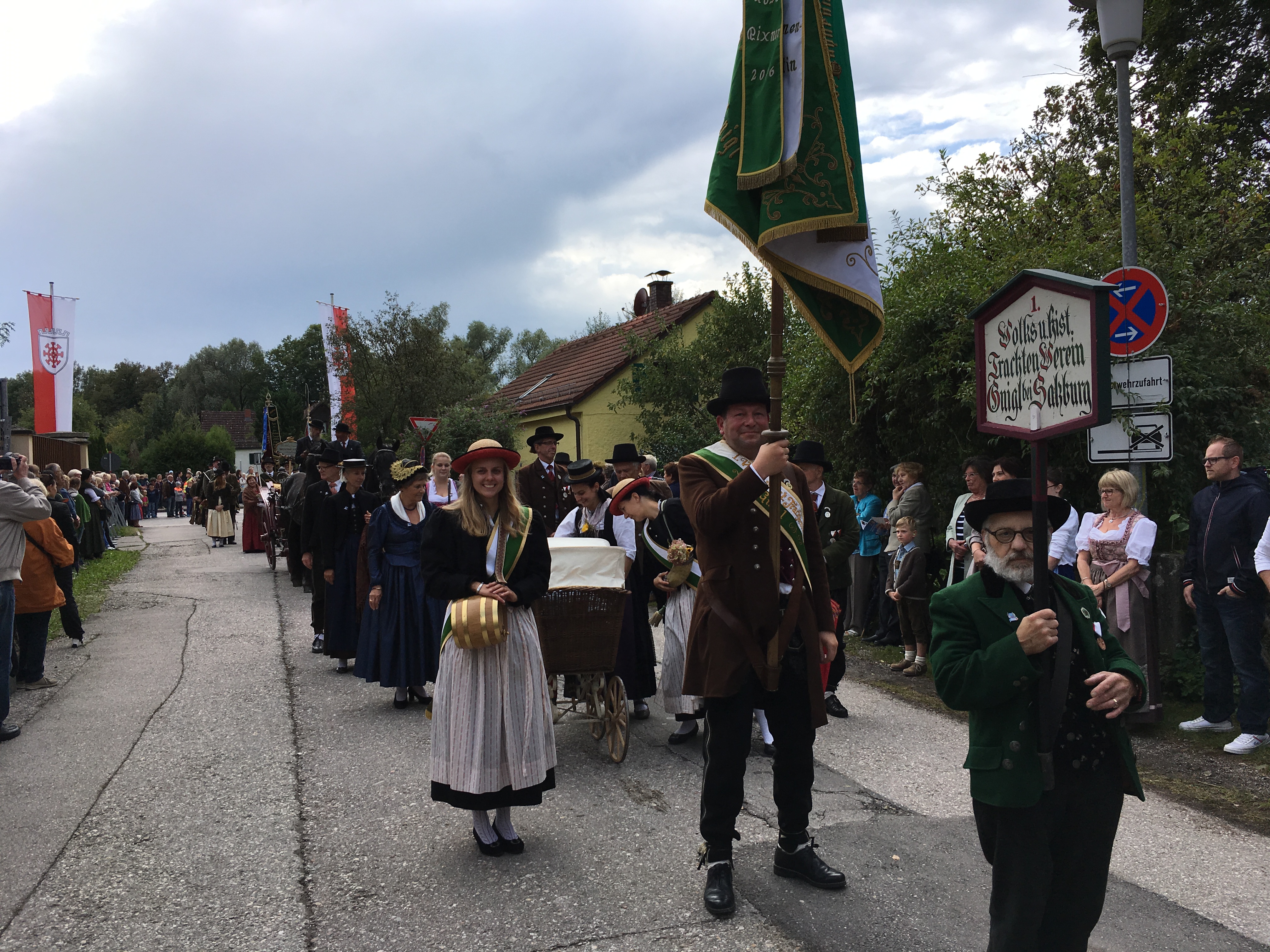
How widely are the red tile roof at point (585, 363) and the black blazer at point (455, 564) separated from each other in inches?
706

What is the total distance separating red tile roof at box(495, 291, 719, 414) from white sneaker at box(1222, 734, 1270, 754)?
1714 centimetres

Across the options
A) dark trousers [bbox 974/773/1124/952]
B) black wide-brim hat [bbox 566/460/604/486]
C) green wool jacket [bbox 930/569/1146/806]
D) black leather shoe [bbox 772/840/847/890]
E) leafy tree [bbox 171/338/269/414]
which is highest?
leafy tree [bbox 171/338/269/414]

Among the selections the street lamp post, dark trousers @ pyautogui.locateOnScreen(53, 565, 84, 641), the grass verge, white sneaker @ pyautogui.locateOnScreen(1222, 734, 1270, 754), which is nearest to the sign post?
white sneaker @ pyautogui.locateOnScreen(1222, 734, 1270, 754)

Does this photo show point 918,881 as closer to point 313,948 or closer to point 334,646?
point 313,948

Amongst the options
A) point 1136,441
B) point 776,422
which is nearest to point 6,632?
point 776,422

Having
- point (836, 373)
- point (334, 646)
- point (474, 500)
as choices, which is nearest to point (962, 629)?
point (474, 500)

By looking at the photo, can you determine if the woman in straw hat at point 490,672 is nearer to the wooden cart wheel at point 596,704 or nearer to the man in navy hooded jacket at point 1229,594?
the wooden cart wheel at point 596,704

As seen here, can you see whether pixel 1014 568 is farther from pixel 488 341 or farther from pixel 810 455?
pixel 488 341

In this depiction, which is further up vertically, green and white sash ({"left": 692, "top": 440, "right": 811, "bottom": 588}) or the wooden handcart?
green and white sash ({"left": 692, "top": 440, "right": 811, "bottom": 588})

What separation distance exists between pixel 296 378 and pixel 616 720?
95248 mm

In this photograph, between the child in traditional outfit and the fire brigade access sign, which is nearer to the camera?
the fire brigade access sign

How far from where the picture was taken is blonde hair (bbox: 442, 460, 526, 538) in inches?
181

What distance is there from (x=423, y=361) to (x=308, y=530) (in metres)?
16.4

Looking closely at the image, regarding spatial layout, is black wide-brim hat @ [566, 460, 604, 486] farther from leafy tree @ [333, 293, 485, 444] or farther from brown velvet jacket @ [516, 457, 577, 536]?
leafy tree @ [333, 293, 485, 444]
